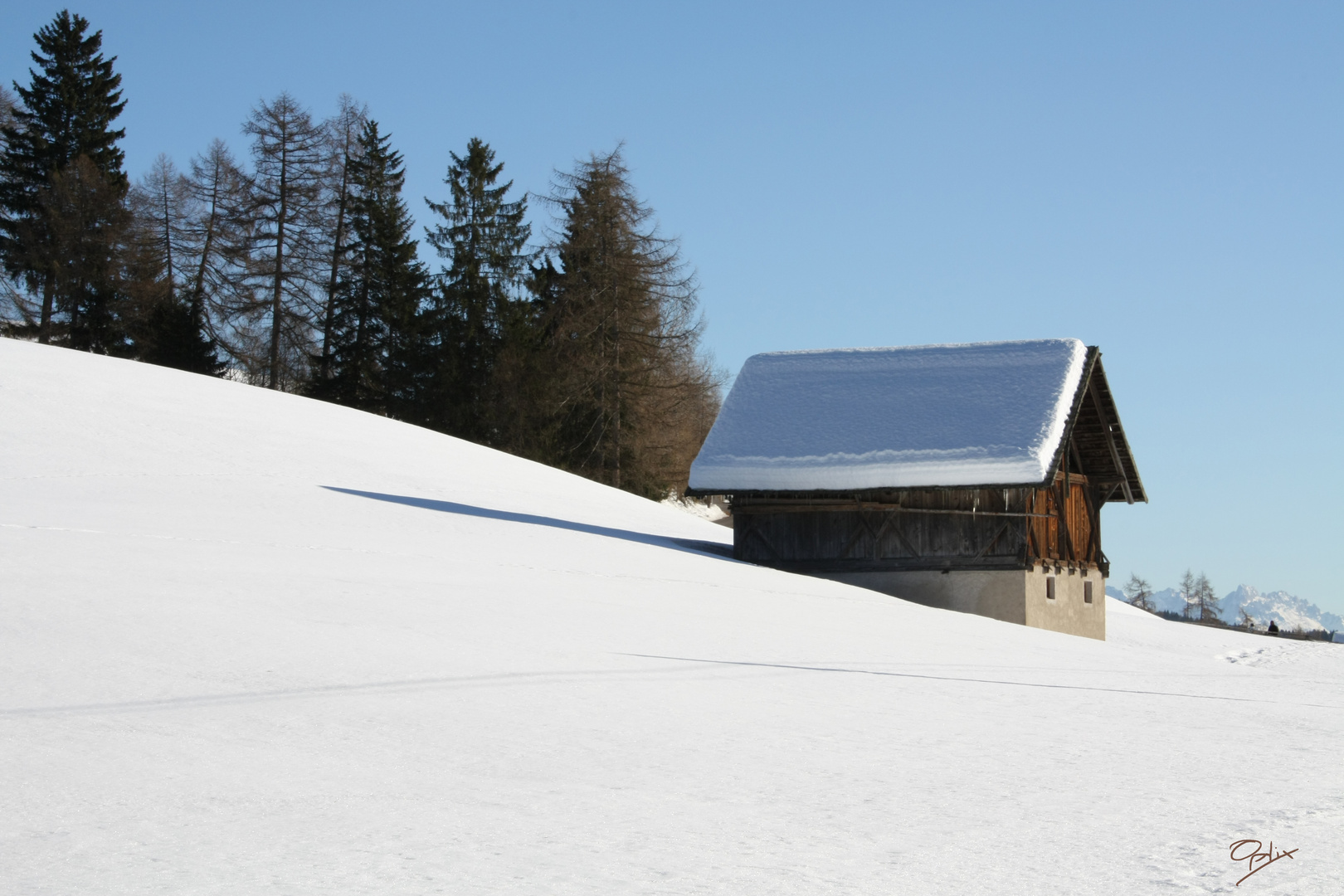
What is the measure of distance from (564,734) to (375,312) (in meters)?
45.1

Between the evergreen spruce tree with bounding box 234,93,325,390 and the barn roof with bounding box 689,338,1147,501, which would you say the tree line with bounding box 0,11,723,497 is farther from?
the barn roof with bounding box 689,338,1147,501

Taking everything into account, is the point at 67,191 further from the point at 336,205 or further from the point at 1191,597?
the point at 1191,597

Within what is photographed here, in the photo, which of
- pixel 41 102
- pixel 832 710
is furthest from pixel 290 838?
pixel 41 102

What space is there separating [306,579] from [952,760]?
27.6 ft

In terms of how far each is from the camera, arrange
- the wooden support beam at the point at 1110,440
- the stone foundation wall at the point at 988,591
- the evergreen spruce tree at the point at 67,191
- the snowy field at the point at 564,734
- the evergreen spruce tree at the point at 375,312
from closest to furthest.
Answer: the snowy field at the point at 564,734 → the stone foundation wall at the point at 988,591 → the wooden support beam at the point at 1110,440 → the evergreen spruce tree at the point at 67,191 → the evergreen spruce tree at the point at 375,312

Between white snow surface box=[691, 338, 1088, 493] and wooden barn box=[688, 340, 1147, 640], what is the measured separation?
0.13ft

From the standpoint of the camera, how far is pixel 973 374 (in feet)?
95.6

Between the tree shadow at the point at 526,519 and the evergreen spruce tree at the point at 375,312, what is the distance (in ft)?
85.1

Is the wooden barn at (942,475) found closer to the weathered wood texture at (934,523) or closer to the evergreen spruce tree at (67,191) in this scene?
the weathered wood texture at (934,523)

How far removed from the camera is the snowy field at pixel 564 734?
580 centimetres

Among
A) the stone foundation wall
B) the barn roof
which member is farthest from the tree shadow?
the stone foundation wall

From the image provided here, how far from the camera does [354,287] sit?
52094mm

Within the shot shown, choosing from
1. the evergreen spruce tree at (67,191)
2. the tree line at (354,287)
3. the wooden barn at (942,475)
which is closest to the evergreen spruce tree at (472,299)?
the tree line at (354,287)

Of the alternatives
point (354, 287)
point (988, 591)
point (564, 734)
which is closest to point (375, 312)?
point (354, 287)
